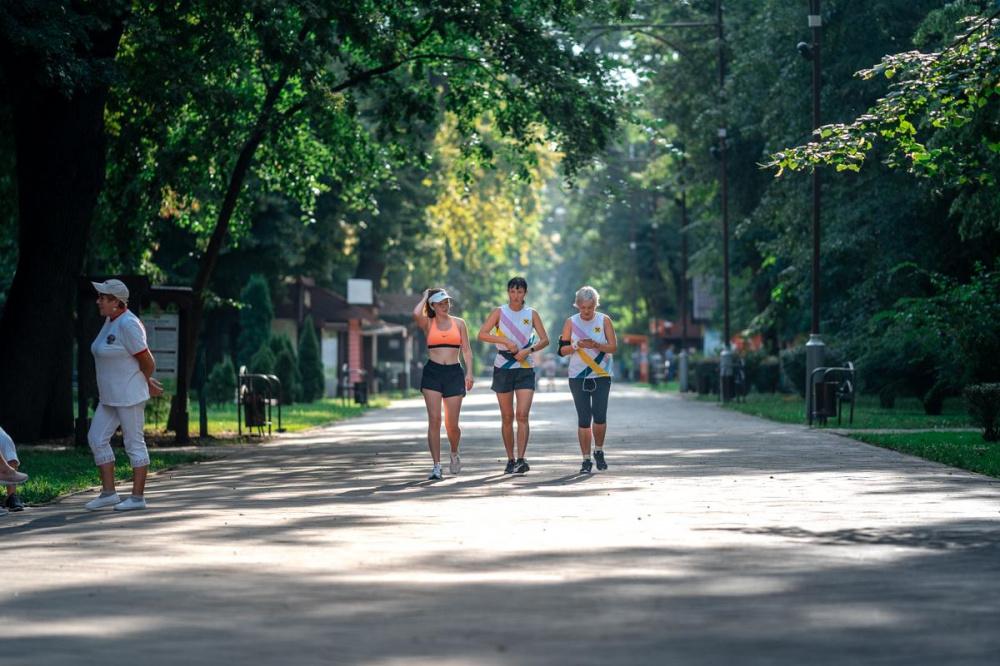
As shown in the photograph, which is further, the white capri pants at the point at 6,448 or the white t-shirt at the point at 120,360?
the white t-shirt at the point at 120,360

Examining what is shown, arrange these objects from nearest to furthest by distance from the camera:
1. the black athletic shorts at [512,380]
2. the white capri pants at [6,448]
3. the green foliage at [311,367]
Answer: the white capri pants at [6,448] < the black athletic shorts at [512,380] < the green foliage at [311,367]

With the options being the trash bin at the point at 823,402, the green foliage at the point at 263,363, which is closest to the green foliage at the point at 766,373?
the green foliage at the point at 263,363

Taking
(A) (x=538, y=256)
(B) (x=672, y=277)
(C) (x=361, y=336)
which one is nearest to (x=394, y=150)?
(C) (x=361, y=336)

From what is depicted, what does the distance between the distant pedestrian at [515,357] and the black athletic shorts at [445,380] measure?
1.23ft

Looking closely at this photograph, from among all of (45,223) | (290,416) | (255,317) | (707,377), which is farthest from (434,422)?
(707,377)

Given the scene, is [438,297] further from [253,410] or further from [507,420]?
[253,410]

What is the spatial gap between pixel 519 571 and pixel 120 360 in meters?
5.61

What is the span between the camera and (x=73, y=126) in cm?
2555

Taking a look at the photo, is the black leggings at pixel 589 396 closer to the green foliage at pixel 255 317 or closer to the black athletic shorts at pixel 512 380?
the black athletic shorts at pixel 512 380

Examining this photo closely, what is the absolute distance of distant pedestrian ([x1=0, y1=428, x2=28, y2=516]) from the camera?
14359mm

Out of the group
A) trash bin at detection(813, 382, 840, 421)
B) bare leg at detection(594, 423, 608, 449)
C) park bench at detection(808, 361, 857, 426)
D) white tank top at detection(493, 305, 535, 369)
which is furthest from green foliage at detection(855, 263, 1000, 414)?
white tank top at detection(493, 305, 535, 369)

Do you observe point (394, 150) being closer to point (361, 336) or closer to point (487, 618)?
point (487, 618)

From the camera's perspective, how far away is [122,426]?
1484cm

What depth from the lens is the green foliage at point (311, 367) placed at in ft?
178
